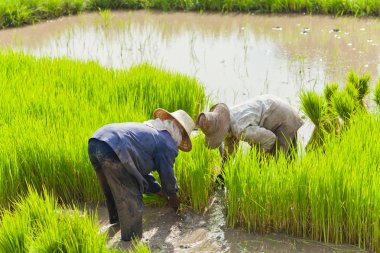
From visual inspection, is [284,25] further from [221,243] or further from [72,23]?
[221,243]

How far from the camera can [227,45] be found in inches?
331

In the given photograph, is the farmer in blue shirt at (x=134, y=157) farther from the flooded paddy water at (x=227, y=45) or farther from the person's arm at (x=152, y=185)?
the flooded paddy water at (x=227, y=45)

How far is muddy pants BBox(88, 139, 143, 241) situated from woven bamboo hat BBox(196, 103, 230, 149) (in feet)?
1.74

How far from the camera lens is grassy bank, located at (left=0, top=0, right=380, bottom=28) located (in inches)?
359

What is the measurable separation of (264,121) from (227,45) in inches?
159

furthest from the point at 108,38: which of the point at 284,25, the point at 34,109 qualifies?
the point at 34,109

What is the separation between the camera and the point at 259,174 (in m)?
3.97

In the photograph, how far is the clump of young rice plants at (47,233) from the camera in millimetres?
3209

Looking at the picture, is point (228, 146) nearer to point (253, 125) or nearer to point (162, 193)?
point (253, 125)

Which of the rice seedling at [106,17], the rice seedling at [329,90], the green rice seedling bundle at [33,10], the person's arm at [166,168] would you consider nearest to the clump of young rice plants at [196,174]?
the person's arm at [166,168]

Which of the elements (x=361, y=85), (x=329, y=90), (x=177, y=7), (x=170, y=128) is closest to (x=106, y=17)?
(x=177, y=7)

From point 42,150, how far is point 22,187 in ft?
0.86

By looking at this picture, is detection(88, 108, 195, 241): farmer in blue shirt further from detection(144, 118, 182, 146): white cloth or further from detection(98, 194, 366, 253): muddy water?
detection(98, 194, 366, 253): muddy water

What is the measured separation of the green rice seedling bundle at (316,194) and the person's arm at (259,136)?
22cm
